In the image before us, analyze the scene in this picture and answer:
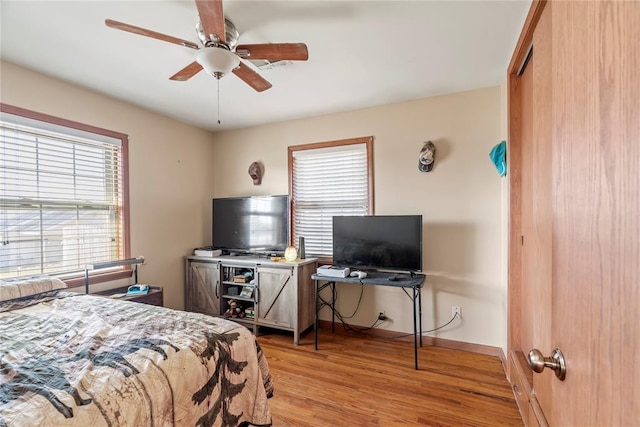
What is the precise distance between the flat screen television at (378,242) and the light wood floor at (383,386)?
34.2 inches

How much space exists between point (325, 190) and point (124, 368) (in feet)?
8.96

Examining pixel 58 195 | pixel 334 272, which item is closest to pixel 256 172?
pixel 334 272

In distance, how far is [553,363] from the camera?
2.32ft

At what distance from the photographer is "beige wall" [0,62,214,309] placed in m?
2.60

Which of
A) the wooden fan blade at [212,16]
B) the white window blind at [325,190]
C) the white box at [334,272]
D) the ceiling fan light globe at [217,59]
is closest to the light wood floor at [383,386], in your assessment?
the white box at [334,272]

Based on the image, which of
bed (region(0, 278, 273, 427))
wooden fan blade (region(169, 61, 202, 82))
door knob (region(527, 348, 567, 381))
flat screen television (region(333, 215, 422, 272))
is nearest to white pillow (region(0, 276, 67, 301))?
bed (region(0, 278, 273, 427))

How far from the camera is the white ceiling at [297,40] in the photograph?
1762 mm

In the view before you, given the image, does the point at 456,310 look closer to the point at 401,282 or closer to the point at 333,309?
the point at 401,282

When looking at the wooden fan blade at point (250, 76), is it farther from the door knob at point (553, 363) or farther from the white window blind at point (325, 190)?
the door knob at point (553, 363)

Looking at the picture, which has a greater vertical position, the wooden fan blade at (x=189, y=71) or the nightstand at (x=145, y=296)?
the wooden fan blade at (x=189, y=71)

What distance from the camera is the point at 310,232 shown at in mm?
3664

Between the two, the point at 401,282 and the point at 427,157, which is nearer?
the point at 401,282

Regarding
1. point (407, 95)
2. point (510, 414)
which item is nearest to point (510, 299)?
point (510, 414)

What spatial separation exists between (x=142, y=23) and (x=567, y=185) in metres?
2.42
